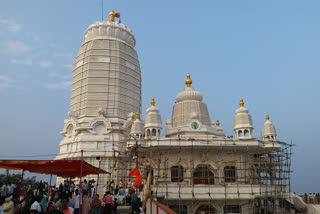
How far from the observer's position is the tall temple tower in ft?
106

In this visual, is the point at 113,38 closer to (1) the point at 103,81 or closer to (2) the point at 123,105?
(1) the point at 103,81

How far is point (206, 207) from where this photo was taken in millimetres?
23516

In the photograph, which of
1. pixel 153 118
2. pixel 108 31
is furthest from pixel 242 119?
pixel 108 31

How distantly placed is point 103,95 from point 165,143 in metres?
13.8

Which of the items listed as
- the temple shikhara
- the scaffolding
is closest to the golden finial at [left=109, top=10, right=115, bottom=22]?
the temple shikhara

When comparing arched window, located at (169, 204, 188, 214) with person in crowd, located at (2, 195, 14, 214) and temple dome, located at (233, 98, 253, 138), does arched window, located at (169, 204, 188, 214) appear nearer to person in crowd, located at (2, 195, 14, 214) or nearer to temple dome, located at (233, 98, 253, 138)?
temple dome, located at (233, 98, 253, 138)

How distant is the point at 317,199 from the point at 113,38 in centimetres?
3196

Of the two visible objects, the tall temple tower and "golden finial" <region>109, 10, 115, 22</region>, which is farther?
"golden finial" <region>109, 10, 115, 22</region>

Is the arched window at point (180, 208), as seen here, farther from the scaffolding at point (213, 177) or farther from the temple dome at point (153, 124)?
the temple dome at point (153, 124)

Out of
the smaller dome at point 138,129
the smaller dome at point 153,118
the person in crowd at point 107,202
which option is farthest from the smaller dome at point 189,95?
the person in crowd at point 107,202

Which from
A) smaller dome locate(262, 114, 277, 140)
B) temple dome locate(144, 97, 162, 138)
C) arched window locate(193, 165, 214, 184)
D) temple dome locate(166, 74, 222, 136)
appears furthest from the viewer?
smaller dome locate(262, 114, 277, 140)

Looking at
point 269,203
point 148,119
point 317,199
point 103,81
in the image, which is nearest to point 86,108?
point 103,81

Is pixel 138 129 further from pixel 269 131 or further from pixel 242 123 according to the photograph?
pixel 269 131

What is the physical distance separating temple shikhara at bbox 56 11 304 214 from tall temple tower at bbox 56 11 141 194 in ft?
0.39
